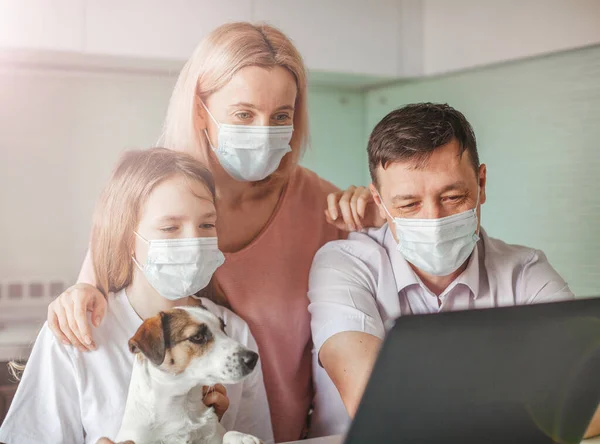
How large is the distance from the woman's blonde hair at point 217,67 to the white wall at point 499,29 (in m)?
0.52

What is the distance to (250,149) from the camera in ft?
5.85

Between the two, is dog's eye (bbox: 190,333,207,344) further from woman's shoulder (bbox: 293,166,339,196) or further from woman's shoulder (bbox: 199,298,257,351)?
Answer: woman's shoulder (bbox: 293,166,339,196)

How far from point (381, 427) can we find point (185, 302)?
0.68 metres

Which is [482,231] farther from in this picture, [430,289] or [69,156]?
[69,156]

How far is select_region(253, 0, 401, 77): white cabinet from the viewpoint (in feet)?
6.18

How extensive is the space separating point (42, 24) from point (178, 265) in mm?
577

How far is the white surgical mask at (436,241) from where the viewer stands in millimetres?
1942

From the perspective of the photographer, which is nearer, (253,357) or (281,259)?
(253,357)

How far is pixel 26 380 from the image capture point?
157 cm

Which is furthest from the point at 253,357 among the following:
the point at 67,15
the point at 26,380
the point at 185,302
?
the point at 67,15

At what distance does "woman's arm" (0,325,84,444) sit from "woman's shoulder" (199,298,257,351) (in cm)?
33

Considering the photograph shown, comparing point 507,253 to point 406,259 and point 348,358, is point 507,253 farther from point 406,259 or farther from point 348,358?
point 348,358

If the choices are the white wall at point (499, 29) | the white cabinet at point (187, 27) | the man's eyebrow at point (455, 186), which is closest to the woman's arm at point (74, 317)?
the white cabinet at point (187, 27)

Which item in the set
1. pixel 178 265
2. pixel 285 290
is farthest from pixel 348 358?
pixel 178 265
